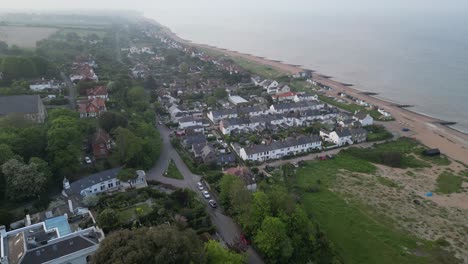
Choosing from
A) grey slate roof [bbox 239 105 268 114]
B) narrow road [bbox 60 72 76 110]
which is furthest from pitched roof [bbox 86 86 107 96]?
grey slate roof [bbox 239 105 268 114]

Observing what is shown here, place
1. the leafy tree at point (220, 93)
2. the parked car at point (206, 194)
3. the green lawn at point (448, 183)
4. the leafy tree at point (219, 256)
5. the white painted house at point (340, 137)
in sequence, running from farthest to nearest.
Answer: the leafy tree at point (220, 93) < the white painted house at point (340, 137) < the green lawn at point (448, 183) < the parked car at point (206, 194) < the leafy tree at point (219, 256)

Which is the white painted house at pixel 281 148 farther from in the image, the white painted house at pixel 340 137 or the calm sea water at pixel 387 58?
the calm sea water at pixel 387 58

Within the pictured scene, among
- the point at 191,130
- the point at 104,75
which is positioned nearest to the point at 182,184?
the point at 191,130

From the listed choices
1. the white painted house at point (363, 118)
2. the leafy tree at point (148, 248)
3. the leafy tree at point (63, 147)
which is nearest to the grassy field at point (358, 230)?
the leafy tree at point (148, 248)

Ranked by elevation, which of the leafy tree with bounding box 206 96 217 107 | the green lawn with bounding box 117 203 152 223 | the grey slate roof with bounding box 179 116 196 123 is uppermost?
the leafy tree with bounding box 206 96 217 107

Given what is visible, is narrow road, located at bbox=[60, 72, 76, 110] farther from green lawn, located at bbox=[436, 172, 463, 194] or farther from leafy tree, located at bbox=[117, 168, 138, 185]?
green lawn, located at bbox=[436, 172, 463, 194]
